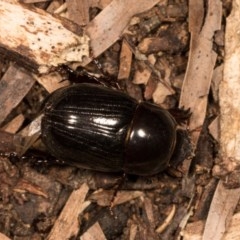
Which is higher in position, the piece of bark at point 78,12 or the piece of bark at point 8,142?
the piece of bark at point 78,12

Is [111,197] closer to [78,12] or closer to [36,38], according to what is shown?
[36,38]

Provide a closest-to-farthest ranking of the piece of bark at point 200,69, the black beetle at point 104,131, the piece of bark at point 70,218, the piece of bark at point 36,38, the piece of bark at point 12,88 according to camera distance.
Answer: the black beetle at point 104,131 → the piece of bark at point 36,38 → the piece of bark at point 70,218 → the piece of bark at point 12,88 → the piece of bark at point 200,69

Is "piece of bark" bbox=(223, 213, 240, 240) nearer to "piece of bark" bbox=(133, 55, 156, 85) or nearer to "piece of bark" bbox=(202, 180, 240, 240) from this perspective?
"piece of bark" bbox=(202, 180, 240, 240)

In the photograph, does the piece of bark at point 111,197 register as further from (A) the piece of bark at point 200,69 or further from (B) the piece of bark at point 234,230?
(B) the piece of bark at point 234,230

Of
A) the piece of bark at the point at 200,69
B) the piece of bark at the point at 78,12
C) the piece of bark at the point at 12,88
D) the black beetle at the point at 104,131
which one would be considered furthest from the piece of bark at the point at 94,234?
the piece of bark at the point at 78,12

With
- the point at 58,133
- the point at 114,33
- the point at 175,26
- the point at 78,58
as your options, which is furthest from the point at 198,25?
the point at 58,133

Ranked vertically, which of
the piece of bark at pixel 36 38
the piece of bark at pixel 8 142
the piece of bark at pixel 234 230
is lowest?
the piece of bark at pixel 234 230

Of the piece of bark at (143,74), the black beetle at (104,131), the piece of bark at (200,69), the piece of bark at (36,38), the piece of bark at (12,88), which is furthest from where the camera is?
the piece of bark at (143,74)

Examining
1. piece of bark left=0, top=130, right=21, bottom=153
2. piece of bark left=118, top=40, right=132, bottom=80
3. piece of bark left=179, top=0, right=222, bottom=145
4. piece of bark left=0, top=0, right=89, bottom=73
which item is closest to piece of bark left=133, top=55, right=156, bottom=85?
piece of bark left=118, top=40, right=132, bottom=80

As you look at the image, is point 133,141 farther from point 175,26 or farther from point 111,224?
point 175,26

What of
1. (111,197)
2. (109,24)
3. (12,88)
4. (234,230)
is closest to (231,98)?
(234,230)
